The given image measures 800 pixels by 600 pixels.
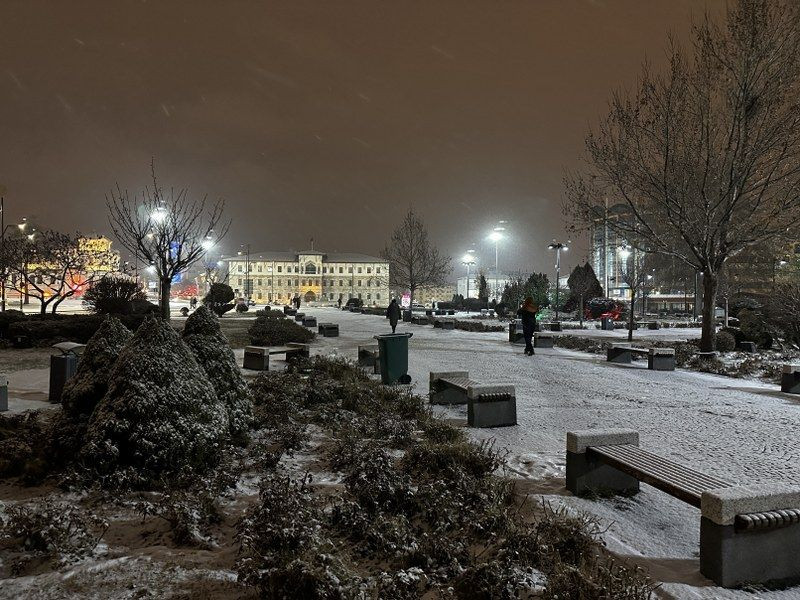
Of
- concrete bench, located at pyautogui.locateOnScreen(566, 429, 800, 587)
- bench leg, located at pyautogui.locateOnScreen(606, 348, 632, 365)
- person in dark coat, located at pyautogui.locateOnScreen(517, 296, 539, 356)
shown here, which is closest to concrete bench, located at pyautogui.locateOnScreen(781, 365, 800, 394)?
bench leg, located at pyautogui.locateOnScreen(606, 348, 632, 365)

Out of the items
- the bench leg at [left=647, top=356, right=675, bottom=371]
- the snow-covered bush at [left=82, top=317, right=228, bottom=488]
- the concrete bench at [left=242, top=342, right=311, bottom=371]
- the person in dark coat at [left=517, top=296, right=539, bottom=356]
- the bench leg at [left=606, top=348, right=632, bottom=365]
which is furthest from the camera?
the person in dark coat at [left=517, top=296, right=539, bottom=356]

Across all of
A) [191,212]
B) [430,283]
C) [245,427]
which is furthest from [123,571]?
[430,283]

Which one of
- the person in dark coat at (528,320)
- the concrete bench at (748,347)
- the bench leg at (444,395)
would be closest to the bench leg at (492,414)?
the bench leg at (444,395)

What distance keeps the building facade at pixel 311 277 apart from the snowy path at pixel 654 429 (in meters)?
115

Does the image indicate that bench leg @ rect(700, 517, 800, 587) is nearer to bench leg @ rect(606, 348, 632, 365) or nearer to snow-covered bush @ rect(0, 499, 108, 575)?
snow-covered bush @ rect(0, 499, 108, 575)

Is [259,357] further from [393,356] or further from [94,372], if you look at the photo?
[94,372]

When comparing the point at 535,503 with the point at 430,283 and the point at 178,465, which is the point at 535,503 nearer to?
the point at 178,465

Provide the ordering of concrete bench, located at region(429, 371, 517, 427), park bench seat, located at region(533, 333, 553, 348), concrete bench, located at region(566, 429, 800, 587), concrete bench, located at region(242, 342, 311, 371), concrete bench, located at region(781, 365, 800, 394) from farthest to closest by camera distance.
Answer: park bench seat, located at region(533, 333, 553, 348) → concrete bench, located at region(242, 342, 311, 371) → concrete bench, located at region(781, 365, 800, 394) → concrete bench, located at region(429, 371, 517, 427) → concrete bench, located at region(566, 429, 800, 587)

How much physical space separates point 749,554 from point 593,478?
159cm

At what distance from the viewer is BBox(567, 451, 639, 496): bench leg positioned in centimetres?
503

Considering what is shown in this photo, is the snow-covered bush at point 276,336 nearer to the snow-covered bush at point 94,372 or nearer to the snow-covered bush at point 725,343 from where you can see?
the snow-covered bush at point 94,372

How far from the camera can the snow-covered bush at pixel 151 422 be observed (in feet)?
16.3

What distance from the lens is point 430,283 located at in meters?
50.1

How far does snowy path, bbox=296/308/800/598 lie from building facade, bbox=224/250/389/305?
11466 centimetres
